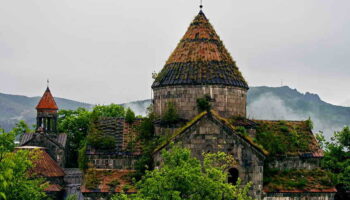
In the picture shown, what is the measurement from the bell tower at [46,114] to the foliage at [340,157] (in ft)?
80.1

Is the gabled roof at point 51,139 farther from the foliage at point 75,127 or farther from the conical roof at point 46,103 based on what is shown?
the foliage at point 75,127

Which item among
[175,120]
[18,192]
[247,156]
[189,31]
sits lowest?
[18,192]

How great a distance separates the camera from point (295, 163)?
23938 millimetres

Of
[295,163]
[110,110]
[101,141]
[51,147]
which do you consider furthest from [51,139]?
[295,163]

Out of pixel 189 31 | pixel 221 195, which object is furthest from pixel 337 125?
pixel 221 195

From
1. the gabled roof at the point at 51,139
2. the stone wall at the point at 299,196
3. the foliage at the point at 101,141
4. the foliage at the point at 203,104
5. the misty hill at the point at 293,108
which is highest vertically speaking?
the misty hill at the point at 293,108

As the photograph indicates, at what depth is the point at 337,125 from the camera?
127m

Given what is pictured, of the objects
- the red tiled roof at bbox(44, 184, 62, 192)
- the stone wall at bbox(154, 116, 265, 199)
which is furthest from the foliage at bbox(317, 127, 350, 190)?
the red tiled roof at bbox(44, 184, 62, 192)

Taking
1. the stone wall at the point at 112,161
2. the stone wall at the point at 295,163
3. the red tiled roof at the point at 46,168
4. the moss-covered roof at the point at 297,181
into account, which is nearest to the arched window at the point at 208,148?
the moss-covered roof at the point at 297,181

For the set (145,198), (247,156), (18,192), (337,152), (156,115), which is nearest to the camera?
(145,198)

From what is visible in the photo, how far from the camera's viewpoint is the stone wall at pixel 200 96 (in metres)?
23.9

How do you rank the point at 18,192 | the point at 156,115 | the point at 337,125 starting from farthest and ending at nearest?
the point at 337,125 < the point at 156,115 < the point at 18,192

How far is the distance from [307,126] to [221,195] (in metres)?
10.2

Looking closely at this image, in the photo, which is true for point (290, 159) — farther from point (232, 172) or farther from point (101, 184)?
point (101, 184)
